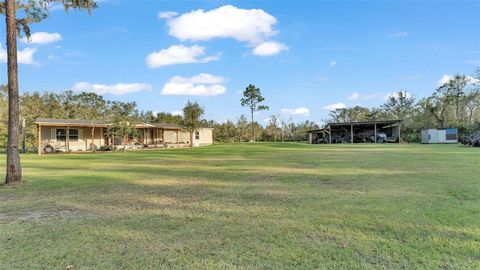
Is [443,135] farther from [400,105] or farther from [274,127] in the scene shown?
[274,127]

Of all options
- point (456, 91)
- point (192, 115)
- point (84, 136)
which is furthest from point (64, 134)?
point (456, 91)

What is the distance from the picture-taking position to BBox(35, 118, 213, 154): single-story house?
76.4 feet

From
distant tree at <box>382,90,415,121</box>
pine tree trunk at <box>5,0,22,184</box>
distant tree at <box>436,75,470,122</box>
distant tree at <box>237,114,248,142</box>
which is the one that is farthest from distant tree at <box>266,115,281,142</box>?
pine tree trunk at <box>5,0,22,184</box>

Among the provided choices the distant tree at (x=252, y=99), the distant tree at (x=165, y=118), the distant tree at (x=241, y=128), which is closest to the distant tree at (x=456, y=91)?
the distant tree at (x=252, y=99)

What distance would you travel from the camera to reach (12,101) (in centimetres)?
775

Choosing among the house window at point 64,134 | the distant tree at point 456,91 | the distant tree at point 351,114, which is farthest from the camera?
the distant tree at point 351,114

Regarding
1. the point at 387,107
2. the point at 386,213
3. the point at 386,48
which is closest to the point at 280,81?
the point at 386,48

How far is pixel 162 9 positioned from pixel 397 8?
1080cm

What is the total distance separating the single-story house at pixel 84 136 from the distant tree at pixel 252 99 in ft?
59.9

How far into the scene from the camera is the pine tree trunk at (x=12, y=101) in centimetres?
775

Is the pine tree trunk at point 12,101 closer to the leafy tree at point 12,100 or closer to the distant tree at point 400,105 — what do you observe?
the leafy tree at point 12,100

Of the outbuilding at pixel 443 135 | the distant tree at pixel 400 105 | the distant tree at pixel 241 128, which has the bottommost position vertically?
the outbuilding at pixel 443 135

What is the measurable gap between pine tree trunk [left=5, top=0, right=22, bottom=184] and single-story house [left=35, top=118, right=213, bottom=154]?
15315 millimetres

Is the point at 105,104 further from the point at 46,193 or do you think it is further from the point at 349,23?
the point at 46,193
